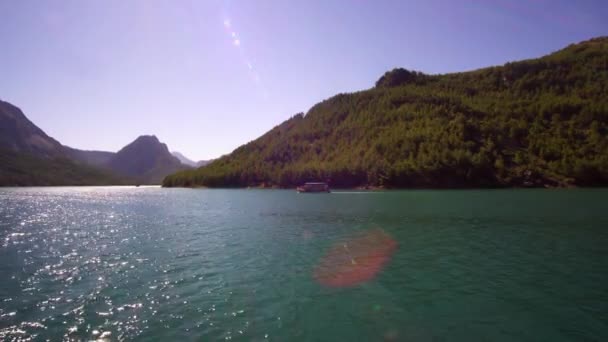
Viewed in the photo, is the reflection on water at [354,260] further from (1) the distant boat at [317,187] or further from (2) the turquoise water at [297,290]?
(1) the distant boat at [317,187]

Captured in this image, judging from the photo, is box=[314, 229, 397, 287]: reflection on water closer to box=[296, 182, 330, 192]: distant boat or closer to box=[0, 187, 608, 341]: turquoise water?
box=[0, 187, 608, 341]: turquoise water

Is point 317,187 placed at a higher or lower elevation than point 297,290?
higher

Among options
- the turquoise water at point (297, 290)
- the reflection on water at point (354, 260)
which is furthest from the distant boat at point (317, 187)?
the reflection on water at point (354, 260)

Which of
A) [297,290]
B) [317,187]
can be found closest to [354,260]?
[297,290]

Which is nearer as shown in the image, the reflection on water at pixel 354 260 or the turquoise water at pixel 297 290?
the turquoise water at pixel 297 290

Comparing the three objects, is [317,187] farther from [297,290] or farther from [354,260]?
[297,290]

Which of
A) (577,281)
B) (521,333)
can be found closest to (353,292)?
(521,333)

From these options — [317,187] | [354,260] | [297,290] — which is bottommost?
[297,290]

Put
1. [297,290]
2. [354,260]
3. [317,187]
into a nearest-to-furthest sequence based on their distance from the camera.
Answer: [297,290]
[354,260]
[317,187]

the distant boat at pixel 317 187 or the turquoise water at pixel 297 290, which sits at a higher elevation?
the distant boat at pixel 317 187

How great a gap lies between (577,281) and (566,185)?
6916 inches

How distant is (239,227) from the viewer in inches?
2002

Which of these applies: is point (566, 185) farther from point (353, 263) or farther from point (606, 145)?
point (353, 263)

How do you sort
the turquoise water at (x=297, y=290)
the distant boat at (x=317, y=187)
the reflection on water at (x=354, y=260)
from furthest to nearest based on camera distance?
1. the distant boat at (x=317, y=187)
2. the reflection on water at (x=354, y=260)
3. the turquoise water at (x=297, y=290)
